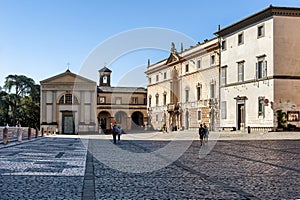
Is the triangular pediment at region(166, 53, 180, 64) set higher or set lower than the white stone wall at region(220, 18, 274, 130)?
higher

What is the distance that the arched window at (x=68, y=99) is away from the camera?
67.5 metres

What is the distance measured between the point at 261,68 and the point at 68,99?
3743 cm

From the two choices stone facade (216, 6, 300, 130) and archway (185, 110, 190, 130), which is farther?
archway (185, 110, 190, 130)

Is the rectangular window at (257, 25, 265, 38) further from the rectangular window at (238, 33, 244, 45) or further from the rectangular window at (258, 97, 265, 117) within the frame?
the rectangular window at (258, 97, 265, 117)

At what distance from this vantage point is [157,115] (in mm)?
68625

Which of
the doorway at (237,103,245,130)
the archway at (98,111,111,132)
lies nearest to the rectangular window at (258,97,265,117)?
the doorway at (237,103,245,130)

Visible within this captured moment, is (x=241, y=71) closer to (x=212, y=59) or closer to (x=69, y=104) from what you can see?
(x=212, y=59)

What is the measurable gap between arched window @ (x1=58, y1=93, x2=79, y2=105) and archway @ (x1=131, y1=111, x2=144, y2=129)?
1218 centimetres

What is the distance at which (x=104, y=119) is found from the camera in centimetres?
7462

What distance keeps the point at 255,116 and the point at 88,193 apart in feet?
110

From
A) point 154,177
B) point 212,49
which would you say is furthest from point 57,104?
point 154,177

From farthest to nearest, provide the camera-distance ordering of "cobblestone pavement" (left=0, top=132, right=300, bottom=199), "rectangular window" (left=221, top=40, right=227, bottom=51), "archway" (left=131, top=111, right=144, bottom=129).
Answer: "archway" (left=131, top=111, right=144, bottom=129) → "rectangular window" (left=221, top=40, right=227, bottom=51) → "cobblestone pavement" (left=0, top=132, right=300, bottom=199)

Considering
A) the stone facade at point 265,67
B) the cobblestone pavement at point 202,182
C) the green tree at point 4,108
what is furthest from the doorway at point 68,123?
the cobblestone pavement at point 202,182

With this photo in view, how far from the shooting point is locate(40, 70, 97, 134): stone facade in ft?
217
